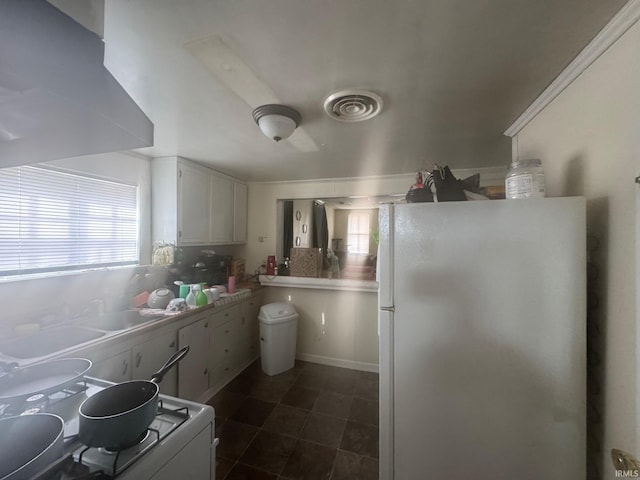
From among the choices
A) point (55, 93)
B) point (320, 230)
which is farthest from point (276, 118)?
point (320, 230)

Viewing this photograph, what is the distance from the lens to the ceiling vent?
1185 millimetres

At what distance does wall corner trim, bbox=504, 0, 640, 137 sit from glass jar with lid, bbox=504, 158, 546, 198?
38cm

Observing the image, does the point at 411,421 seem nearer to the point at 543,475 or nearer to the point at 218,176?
the point at 543,475

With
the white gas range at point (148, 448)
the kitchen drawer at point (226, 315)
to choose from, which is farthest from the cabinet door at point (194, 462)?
the kitchen drawer at point (226, 315)

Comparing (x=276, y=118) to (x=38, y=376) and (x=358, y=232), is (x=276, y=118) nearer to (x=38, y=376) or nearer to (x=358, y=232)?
(x=38, y=376)

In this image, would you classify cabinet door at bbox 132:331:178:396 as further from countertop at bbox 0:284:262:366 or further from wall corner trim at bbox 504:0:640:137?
wall corner trim at bbox 504:0:640:137

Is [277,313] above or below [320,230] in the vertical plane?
below

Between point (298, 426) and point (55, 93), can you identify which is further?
point (298, 426)

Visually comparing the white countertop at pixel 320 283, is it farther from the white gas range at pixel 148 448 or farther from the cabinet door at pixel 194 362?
the white gas range at pixel 148 448

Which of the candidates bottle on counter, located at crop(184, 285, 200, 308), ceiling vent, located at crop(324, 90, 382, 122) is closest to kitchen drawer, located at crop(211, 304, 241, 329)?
bottle on counter, located at crop(184, 285, 200, 308)

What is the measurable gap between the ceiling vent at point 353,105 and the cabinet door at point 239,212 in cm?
199

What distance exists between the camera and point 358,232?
3041mm

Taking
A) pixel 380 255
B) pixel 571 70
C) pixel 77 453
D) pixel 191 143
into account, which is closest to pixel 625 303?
pixel 380 255

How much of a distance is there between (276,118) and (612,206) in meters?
1.45
